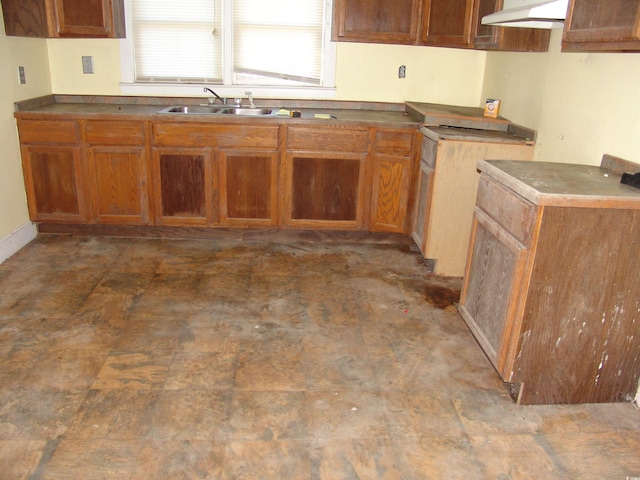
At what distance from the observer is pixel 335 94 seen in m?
4.28

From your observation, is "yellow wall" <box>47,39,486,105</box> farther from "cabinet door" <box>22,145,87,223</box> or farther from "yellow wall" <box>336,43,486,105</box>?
"cabinet door" <box>22,145,87,223</box>

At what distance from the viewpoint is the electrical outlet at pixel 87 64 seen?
13.4 feet

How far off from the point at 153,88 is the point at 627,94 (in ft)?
10.5

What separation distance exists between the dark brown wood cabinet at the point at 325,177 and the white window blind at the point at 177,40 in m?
1.01

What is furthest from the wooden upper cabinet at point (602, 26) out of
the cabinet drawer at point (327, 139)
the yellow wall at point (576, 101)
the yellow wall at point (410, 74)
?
the yellow wall at point (410, 74)

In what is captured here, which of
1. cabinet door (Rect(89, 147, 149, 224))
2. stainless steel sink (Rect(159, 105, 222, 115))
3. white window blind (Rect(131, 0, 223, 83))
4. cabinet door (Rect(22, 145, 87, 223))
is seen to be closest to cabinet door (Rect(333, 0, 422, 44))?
white window blind (Rect(131, 0, 223, 83))

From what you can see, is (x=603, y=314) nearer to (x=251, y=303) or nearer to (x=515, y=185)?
(x=515, y=185)

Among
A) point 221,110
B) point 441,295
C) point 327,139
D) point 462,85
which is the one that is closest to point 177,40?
point 221,110

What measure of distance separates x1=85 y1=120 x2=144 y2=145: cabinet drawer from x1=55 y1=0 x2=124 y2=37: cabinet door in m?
0.60

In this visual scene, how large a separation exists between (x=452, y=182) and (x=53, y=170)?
8.73 ft

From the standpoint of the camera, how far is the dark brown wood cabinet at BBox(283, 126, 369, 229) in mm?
3766

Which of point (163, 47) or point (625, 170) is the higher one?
point (163, 47)

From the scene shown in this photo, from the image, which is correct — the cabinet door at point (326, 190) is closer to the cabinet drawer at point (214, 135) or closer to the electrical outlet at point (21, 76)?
the cabinet drawer at point (214, 135)

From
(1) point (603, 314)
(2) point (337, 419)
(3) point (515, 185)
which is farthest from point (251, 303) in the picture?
(1) point (603, 314)
